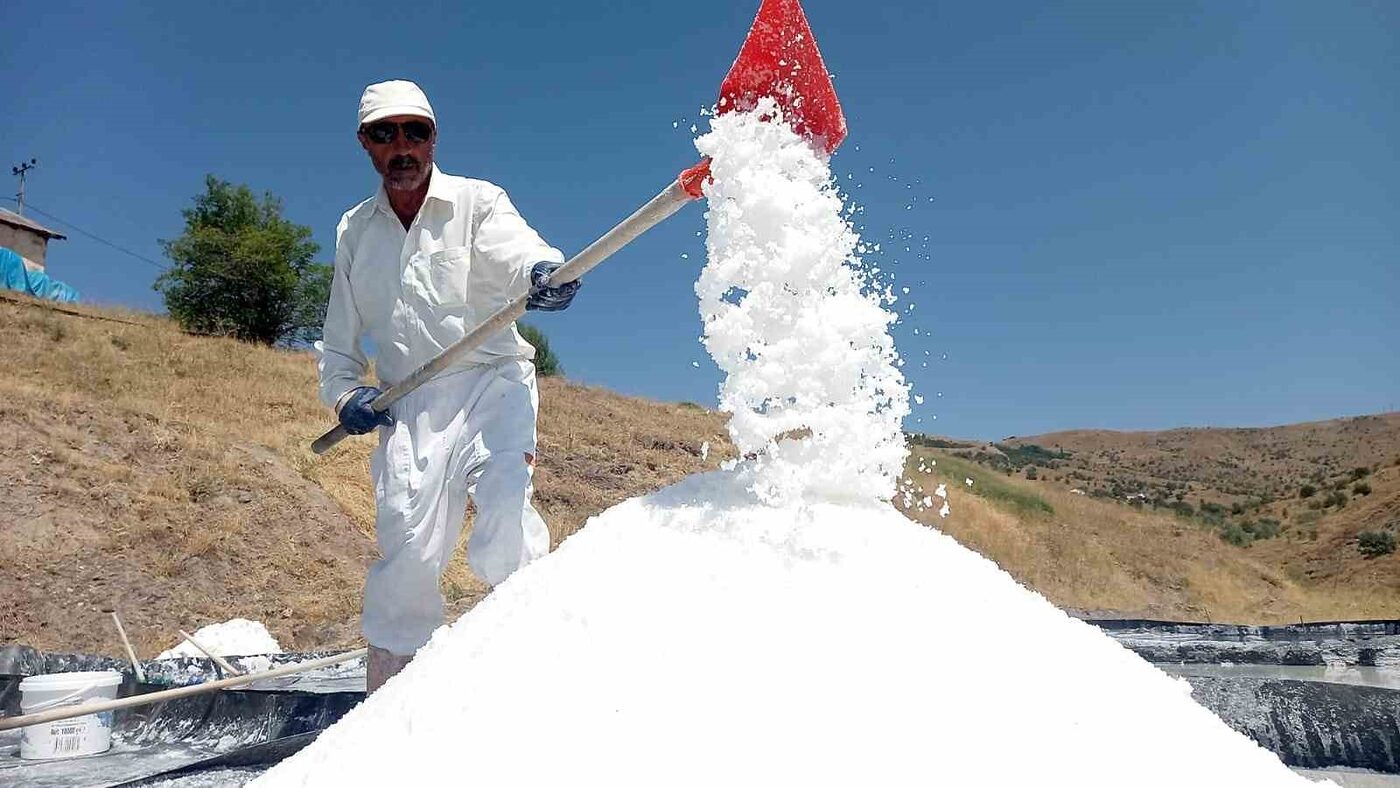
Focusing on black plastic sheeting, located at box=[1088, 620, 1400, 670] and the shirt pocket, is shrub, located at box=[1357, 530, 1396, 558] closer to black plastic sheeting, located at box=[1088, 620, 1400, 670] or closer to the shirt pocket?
black plastic sheeting, located at box=[1088, 620, 1400, 670]

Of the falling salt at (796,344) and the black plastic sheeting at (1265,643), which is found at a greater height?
the falling salt at (796,344)

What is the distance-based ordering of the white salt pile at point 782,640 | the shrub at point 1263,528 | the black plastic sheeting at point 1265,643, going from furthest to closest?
the shrub at point 1263,528, the black plastic sheeting at point 1265,643, the white salt pile at point 782,640

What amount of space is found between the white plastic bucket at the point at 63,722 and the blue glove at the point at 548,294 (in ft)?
5.08

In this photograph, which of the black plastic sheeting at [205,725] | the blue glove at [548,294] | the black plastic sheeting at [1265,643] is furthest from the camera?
the black plastic sheeting at [1265,643]

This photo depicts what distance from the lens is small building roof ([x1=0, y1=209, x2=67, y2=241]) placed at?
17.6m

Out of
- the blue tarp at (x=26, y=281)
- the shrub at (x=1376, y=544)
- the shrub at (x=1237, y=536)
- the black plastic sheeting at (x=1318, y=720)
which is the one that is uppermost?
the blue tarp at (x=26, y=281)

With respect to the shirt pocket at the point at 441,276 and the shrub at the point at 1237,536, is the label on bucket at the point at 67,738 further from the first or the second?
the shrub at the point at 1237,536

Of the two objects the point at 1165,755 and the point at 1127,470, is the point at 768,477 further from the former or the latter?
the point at 1127,470

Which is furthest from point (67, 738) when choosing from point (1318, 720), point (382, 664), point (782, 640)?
point (1318, 720)

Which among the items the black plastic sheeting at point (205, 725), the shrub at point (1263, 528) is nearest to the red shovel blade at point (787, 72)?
the black plastic sheeting at point (205, 725)

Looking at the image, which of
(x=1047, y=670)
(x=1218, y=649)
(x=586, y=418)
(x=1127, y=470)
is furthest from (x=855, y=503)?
(x=1127, y=470)

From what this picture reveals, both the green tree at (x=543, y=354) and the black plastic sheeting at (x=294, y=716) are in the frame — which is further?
the green tree at (x=543, y=354)

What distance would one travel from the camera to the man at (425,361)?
2.00 m

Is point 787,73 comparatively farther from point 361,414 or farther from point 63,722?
point 63,722
